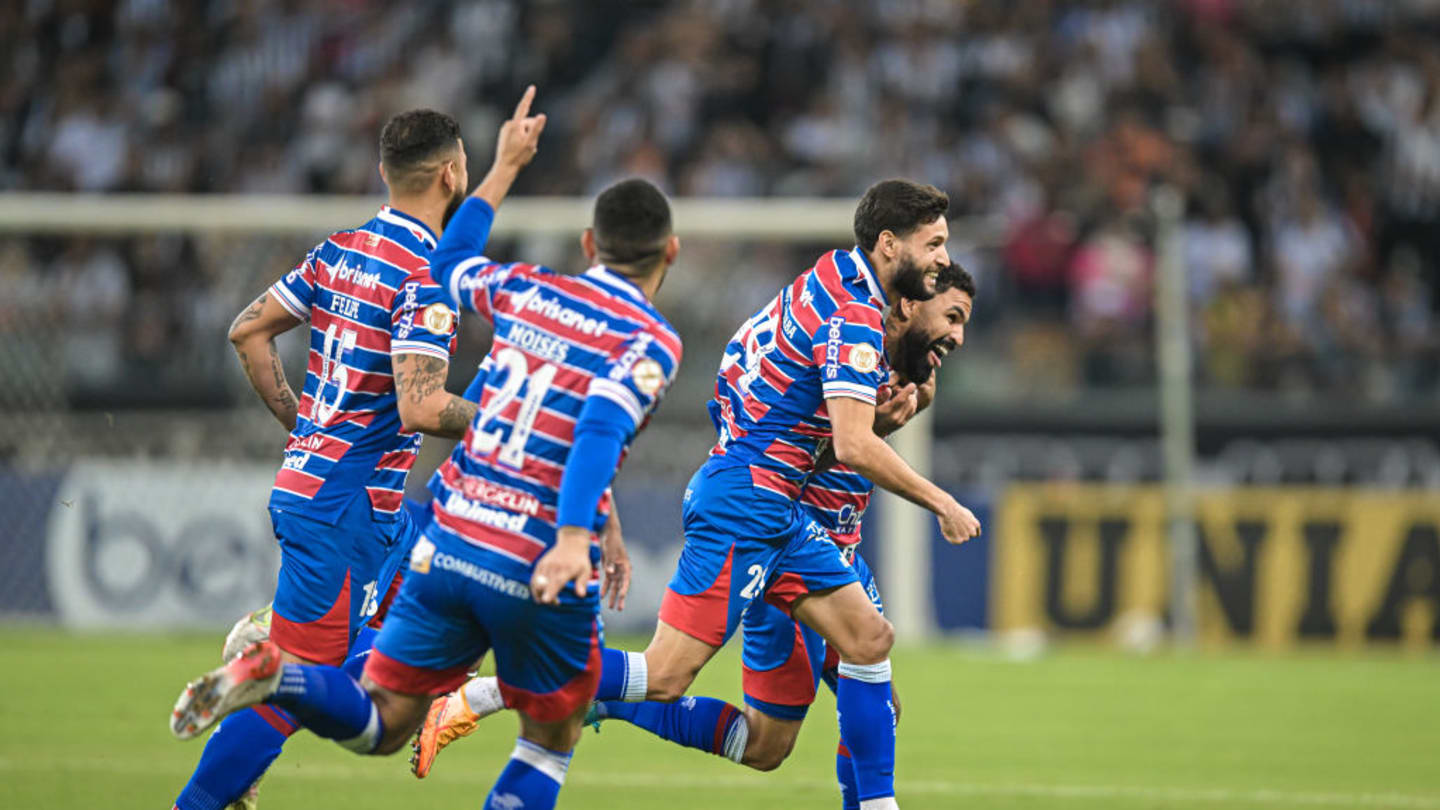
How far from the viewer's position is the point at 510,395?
5539 millimetres

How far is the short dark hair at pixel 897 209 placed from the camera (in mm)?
6824

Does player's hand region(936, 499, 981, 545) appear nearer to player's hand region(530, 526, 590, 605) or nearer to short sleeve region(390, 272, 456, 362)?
player's hand region(530, 526, 590, 605)

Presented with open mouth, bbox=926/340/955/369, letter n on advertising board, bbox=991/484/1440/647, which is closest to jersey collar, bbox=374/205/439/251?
open mouth, bbox=926/340/955/369

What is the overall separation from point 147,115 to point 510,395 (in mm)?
16434

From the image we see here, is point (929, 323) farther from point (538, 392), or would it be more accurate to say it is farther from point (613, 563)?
point (538, 392)

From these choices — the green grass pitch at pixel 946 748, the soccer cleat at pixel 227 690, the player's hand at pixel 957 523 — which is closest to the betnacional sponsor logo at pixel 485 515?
the soccer cleat at pixel 227 690

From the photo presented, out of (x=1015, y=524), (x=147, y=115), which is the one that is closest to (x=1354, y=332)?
(x=1015, y=524)

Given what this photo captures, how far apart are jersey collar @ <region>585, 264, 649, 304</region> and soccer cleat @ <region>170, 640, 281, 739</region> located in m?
1.48

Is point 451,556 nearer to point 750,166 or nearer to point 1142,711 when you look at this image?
point 1142,711

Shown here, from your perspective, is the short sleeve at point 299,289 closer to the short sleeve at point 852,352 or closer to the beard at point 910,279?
the short sleeve at point 852,352

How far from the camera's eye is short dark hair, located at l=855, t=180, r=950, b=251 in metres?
6.82

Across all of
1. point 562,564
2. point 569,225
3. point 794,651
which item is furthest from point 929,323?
point 569,225

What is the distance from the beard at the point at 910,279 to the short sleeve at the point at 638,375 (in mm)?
1574

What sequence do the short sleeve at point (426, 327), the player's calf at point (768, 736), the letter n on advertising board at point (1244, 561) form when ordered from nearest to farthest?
the short sleeve at point (426, 327) < the player's calf at point (768, 736) < the letter n on advertising board at point (1244, 561)
